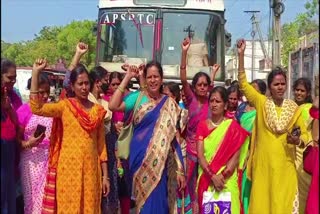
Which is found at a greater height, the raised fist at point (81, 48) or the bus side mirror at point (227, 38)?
the bus side mirror at point (227, 38)

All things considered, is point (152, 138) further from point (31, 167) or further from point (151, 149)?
point (31, 167)

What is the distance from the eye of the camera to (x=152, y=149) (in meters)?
5.57

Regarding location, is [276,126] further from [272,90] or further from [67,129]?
[67,129]

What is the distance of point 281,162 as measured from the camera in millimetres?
5586

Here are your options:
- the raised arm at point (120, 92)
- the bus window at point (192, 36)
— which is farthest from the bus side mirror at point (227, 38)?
the raised arm at point (120, 92)

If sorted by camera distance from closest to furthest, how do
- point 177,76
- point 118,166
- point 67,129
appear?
1. point 67,129
2. point 118,166
3. point 177,76

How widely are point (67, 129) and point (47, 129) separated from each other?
389 millimetres

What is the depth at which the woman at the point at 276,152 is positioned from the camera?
5.55 m

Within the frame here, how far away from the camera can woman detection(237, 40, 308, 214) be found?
18.2 ft

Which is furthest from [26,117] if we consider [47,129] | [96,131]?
[96,131]

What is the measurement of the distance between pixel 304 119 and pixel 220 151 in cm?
81

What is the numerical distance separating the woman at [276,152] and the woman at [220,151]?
19 centimetres

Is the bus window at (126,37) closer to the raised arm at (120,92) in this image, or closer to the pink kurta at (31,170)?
the raised arm at (120,92)

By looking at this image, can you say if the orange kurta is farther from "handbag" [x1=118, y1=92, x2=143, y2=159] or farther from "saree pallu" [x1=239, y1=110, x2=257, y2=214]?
"saree pallu" [x1=239, y1=110, x2=257, y2=214]
